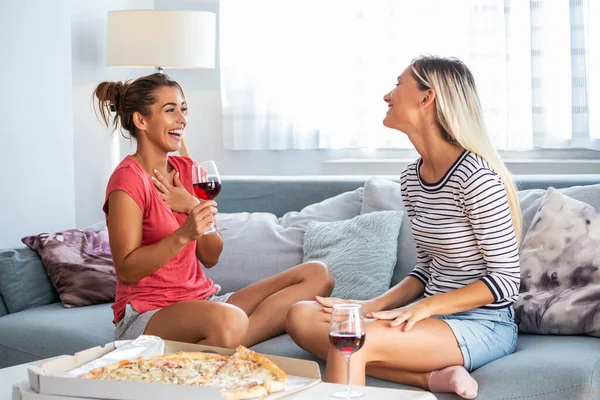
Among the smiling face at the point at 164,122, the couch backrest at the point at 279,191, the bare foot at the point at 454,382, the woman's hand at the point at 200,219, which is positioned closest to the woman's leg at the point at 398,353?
the bare foot at the point at 454,382

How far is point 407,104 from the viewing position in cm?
238

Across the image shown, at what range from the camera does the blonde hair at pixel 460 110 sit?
2.31 m

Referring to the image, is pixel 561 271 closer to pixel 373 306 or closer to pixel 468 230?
pixel 468 230

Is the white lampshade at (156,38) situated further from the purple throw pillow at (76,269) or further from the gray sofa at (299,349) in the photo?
the purple throw pillow at (76,269)

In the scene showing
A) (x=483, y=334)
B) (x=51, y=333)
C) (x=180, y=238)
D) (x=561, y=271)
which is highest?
(x=180, y=238)

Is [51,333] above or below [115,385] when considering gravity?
below

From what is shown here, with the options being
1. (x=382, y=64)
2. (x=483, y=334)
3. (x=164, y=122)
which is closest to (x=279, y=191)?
(x=164, y=122)

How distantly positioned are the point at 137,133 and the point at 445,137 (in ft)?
3.06

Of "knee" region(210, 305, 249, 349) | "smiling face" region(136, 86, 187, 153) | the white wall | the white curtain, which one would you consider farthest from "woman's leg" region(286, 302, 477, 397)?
the white curtain

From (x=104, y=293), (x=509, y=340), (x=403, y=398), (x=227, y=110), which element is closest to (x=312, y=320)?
(x=509, y=340)

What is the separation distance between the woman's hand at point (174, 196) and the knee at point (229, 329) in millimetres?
398

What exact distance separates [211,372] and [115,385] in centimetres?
22

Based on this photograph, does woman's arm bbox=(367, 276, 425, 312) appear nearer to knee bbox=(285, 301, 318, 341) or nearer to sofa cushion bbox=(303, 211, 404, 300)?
knee bbox=(285, 301, 318, 341)

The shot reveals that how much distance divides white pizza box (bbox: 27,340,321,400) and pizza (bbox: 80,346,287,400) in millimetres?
30
